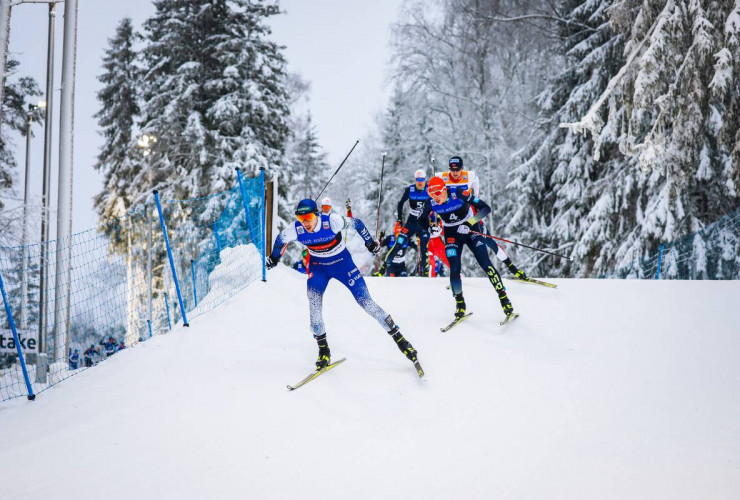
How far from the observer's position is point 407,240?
10.2 m

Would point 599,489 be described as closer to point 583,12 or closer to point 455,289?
point 455,289

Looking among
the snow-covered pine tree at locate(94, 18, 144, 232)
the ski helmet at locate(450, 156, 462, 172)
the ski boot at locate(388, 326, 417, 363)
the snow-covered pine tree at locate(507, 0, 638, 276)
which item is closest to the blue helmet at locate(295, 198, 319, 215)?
the ski boot at locate(388, 326, 417, 363)

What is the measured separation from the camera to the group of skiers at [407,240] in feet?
19.6

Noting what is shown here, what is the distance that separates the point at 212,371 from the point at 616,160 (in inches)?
447

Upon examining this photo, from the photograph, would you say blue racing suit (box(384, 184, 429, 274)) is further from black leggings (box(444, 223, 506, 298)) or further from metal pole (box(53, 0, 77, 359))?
metal pole (box(53, 0, 77, 359))

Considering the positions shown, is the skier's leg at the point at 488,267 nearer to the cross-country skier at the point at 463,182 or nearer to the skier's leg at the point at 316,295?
the cross-country skier at the point at 463,182

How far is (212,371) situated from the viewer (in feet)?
20.1

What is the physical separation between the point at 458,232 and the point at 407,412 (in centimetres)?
293

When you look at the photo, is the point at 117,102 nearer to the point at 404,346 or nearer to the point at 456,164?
the point at 456,164

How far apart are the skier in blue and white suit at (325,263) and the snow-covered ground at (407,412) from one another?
45 centimetres

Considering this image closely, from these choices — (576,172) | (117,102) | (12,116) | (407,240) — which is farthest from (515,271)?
(117,102)

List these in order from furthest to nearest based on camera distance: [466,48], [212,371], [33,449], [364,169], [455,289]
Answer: [364,169], [466,48], [455,289], [212,371], [33,449]

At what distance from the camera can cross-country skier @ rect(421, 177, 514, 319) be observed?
7191 millimetres

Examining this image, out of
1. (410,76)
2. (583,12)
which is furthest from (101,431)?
(410,76)
